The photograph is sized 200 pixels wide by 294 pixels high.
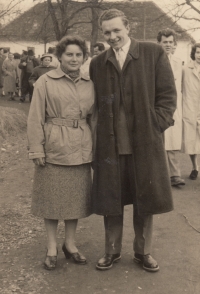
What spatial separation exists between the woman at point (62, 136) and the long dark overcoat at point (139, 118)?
0.15 meters

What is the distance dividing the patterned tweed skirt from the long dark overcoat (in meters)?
0.22

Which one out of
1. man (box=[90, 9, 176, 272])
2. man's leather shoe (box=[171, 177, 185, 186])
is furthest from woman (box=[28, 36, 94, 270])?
man's leather shoe (box=[171, 177, 185, 186])

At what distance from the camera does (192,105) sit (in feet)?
23.1

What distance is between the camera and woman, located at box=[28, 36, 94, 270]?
405cm

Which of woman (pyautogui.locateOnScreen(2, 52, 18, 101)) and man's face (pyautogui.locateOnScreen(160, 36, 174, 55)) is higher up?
man's face (pyautogui.locateOnScreen(160, 36, 174, 55))

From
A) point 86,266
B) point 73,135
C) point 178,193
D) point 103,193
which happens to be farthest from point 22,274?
point 178,193

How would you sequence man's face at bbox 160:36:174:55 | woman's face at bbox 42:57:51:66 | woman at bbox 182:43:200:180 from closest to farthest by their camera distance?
1. man's face at bbox 160:36:174:55
2. woman at bbox 182:43:200:180
3. woman's face at bbox 42:57:51:66

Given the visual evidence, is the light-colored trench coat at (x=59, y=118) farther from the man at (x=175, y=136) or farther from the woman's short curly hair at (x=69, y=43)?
the man at (x=175, y=136)

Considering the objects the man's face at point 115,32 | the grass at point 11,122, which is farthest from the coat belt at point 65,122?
the grass at point 11,122

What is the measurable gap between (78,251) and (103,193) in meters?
0.70

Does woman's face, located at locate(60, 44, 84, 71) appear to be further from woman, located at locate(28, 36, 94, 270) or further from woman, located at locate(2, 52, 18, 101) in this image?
woman, located at locate(2, 52, 18, 101)

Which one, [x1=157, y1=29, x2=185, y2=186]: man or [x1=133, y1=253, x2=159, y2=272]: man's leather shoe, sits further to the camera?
[x1=157, y1=29, x2=185, y2=186]: man

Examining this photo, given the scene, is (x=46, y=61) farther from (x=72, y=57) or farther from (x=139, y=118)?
(x=139, y=118)

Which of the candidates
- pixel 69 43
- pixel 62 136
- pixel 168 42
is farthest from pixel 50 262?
pixel 168 42
